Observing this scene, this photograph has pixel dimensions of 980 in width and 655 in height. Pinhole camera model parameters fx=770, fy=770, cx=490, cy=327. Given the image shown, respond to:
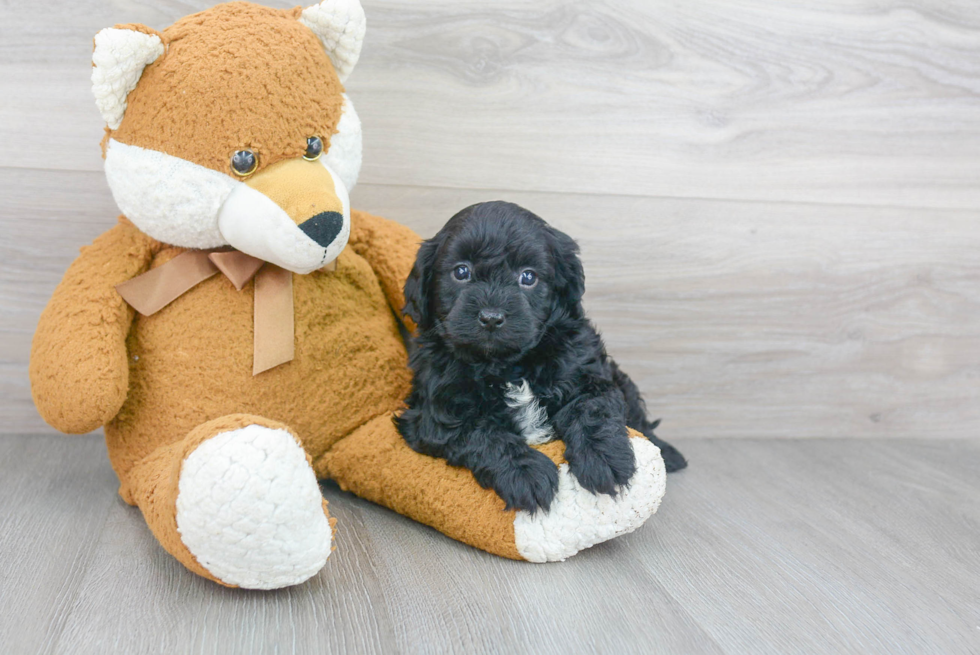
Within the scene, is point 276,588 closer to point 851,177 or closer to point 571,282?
point 571,282

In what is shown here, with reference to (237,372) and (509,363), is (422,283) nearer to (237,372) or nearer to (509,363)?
(509,363)

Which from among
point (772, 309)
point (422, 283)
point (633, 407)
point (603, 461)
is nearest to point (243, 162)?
point (422, 283)

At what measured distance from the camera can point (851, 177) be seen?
178 cm

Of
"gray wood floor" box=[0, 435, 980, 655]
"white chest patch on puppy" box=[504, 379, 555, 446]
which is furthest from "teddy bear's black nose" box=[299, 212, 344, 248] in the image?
"gray wood floor" box=[0, 435, 980, 655]

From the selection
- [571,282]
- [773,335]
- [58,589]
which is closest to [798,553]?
[571,282]

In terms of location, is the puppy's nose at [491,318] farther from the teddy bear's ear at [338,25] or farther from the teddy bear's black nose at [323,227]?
the teddy bear's ear at [338,25]

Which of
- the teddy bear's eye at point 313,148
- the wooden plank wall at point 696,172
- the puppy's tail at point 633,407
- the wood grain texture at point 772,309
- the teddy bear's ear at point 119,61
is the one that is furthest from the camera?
the wood grain texture at point 772,309

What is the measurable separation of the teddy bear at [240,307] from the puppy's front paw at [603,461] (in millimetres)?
20

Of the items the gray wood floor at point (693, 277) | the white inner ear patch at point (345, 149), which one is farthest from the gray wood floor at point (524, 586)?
the white inner ear patch at point (345, 149)

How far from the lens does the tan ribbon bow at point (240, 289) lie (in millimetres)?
1216

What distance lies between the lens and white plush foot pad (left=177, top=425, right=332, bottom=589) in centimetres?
91

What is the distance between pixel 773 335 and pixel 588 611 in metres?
1.04

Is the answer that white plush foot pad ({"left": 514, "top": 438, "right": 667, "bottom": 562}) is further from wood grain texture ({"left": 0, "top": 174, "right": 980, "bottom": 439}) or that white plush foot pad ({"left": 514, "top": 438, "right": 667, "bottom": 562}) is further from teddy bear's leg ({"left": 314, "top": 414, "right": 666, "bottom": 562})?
wood grain texture ({"left": 0, "top": 174, "right": 980, "bottom": 439})

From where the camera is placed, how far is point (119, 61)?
3.47 ft
